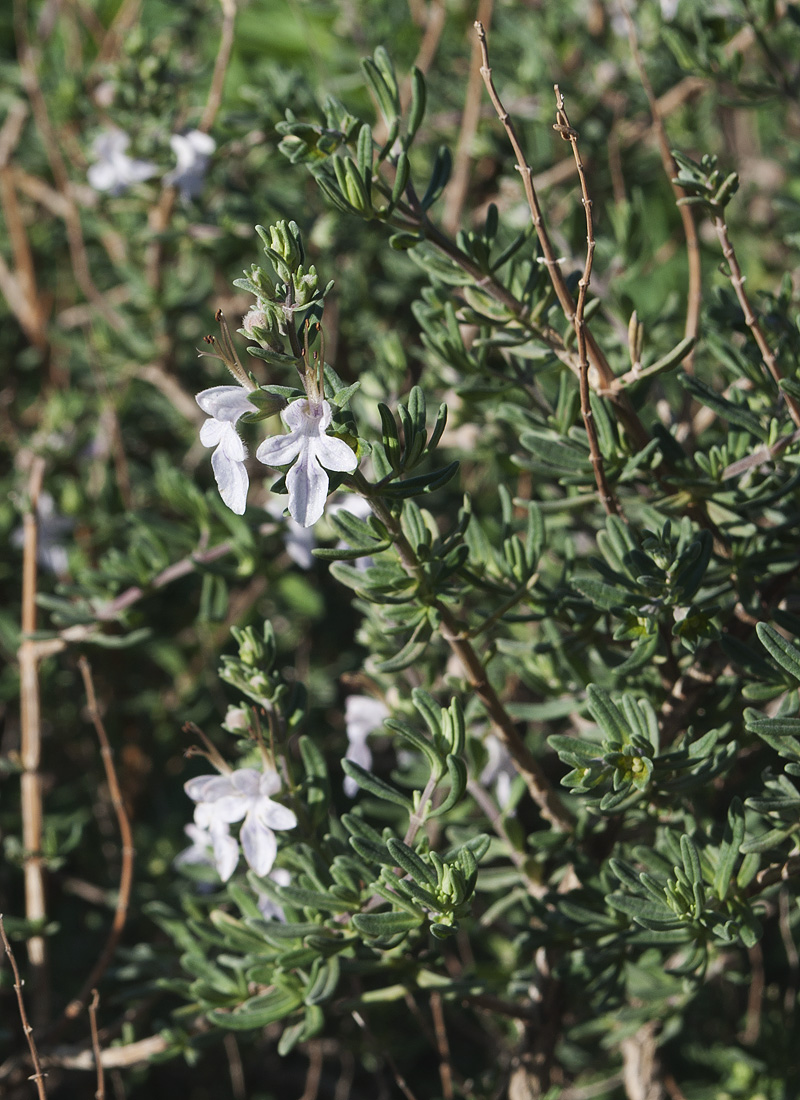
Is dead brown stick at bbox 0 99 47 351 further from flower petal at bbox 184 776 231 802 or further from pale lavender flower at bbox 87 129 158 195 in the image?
flower petal at bbox 184 776 231 802

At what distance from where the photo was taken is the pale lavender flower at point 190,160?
234cm

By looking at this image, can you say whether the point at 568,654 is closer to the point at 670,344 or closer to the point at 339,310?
the point at 670,344

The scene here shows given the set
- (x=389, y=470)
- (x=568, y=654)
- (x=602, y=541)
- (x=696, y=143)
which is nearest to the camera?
(x=389, y=470)

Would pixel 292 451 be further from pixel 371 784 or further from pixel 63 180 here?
pixel 63 180

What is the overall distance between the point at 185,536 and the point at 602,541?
914 mm

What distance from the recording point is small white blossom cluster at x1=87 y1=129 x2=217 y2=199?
7.69 feet

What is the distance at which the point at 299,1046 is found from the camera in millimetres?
2326

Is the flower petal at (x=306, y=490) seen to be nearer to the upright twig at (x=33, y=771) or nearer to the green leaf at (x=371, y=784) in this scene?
the green leaf at (x=371, y=784)

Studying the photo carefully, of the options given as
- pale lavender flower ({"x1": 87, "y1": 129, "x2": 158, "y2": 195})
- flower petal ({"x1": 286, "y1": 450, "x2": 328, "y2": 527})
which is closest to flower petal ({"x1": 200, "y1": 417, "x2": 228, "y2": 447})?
flower petal ({"x1": 286, "y1": 450, "x2": 328, "y2": 527})

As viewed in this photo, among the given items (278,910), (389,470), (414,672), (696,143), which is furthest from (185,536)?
(696,143)

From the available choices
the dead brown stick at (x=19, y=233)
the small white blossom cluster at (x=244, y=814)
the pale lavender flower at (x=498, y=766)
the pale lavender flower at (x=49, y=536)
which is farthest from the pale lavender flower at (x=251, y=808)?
the dead brown stick at (x=19, y=233)

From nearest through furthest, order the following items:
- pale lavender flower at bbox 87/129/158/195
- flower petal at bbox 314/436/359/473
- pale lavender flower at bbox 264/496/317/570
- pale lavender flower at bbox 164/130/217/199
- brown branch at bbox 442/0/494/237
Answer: flower petal at bbox 314/436/359/473 < pale lavender flower at bbox 264/496/317/570 < pale lavender flower at bbox 164/130/217/199 < pale lavender flower at bbox 87/129/158/195 < brown branch at bbox 442/0/494/237

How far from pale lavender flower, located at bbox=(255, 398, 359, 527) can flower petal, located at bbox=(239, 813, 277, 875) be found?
0.56 m

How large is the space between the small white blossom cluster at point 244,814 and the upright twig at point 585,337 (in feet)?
2.08
